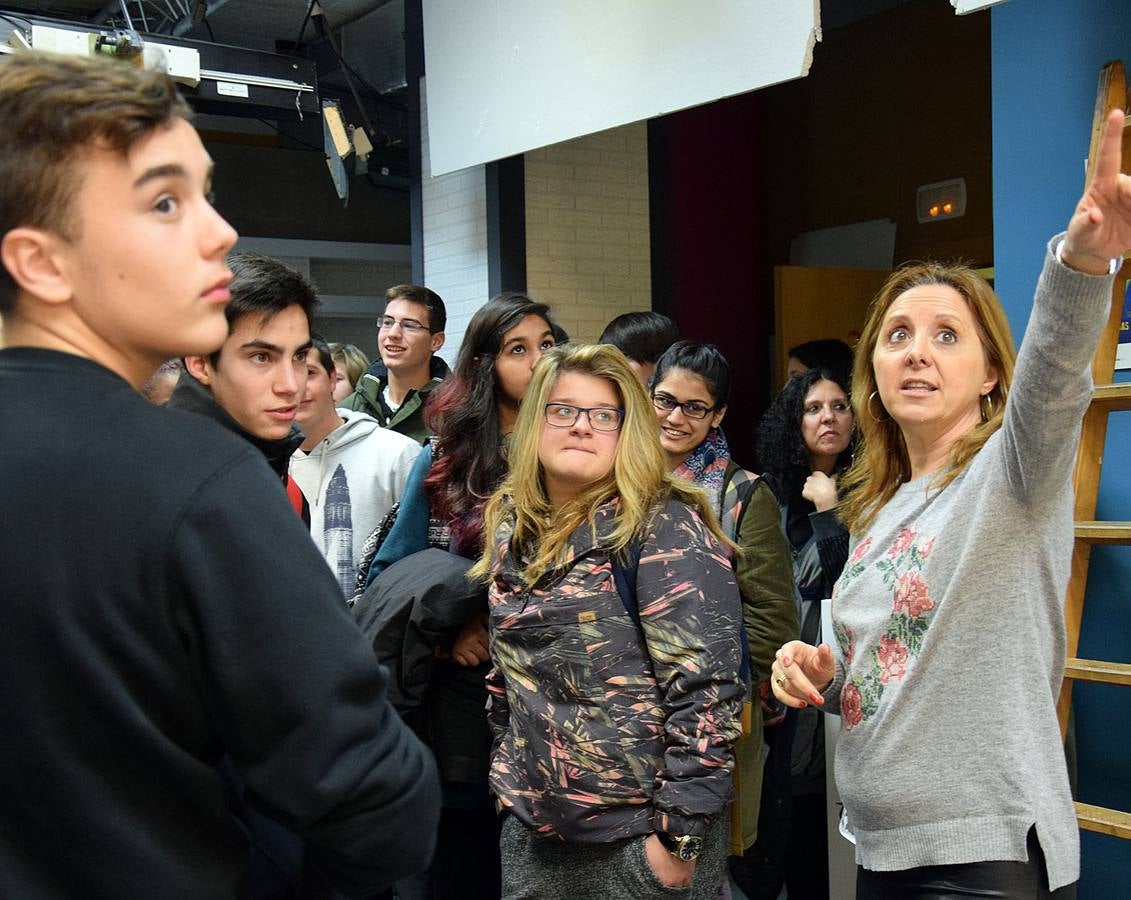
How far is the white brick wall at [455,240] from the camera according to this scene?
5977 millimetres

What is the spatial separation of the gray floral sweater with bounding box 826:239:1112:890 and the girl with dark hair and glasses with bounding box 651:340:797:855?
89 cm

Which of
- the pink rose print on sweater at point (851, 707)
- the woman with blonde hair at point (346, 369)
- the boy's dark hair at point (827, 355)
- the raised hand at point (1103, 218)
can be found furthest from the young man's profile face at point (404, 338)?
the raised hand at point (1103, 218)

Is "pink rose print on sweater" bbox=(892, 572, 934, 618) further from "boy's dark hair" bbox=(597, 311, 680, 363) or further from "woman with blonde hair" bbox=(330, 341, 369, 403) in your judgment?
"woman with blonde hair" bbox=(330, 341, 369, 403)

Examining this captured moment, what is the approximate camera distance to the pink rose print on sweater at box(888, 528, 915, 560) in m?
1.75

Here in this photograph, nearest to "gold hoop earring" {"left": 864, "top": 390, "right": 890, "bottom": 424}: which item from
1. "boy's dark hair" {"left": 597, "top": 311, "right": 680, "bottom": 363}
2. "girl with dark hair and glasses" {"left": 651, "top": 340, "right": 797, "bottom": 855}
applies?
"girl with dark hair and glasses" {"left": 651, "top": 340, "right": 797, "bottom": 855}

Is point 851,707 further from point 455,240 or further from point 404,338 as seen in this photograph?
point 455,240

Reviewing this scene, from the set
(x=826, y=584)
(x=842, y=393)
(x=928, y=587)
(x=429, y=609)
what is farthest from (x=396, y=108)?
(x=928, y=587)

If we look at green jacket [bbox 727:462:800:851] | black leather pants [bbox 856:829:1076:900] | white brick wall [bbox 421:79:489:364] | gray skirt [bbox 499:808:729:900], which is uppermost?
white brick wall [bbox 421:79:489:364]

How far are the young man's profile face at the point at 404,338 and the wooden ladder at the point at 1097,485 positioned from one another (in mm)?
2433

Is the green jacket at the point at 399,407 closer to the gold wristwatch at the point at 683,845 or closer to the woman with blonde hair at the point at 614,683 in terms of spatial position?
the woman with blonde hair at the point at 614,683

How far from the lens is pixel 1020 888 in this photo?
62.2 inches

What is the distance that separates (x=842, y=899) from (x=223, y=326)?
8.99ft

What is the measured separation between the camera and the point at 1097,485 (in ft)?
7.79

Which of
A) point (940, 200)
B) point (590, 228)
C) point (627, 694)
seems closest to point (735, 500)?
point (627, 694)
